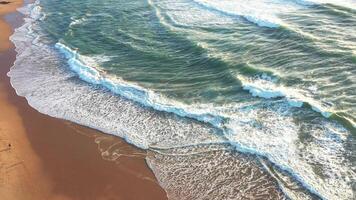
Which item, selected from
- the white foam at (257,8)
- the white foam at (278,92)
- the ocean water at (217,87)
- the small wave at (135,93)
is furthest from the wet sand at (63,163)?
the white foam at (257,8)

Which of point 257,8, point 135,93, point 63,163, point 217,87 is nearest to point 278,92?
point 217,87

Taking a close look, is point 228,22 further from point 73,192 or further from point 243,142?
point 73,192

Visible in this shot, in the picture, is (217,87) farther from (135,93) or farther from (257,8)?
(257,8)

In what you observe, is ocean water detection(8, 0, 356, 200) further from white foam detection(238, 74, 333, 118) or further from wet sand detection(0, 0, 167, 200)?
wet sand detection(0, 0, 167, 200)

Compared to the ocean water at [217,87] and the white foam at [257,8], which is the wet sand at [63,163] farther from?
the white foam at [257,8]

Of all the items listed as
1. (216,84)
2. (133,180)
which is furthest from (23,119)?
(216,84)

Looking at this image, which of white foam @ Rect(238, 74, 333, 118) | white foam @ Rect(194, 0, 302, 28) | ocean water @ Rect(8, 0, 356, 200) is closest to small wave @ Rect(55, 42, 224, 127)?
ocean water @ Rect(8, 0, 356, 200)

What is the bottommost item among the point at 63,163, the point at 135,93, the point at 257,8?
the point at 63,163
